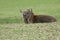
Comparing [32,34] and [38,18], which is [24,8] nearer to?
[38,18]

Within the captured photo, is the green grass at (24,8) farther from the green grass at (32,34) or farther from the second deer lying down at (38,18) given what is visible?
the green grass at (32,34)

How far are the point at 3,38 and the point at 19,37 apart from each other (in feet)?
1.29

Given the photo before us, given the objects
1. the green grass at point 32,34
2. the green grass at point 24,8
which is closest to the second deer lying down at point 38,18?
the green grass at point 24,8

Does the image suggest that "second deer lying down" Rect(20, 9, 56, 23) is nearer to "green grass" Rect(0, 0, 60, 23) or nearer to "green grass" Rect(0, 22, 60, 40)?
"green grass" Rect(0, 0, 60, 23)

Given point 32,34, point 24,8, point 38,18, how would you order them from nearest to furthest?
point 32,34 < point 38,18 < point 24,8

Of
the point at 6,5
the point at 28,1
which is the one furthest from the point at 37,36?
the point at 28,1

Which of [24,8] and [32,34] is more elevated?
[32,34]

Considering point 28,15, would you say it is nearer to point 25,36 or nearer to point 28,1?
point 25,36

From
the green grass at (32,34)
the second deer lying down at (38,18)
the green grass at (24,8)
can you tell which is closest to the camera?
the green grass at (32,34)

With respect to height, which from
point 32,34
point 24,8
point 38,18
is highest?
point 32,34

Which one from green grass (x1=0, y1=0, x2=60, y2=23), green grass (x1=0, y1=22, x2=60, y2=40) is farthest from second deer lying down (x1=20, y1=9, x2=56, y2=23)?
green grass (x1=0, y1=22, x2=60, y2=40)

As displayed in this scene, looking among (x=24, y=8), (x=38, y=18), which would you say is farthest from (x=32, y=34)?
(x=24, y=8)

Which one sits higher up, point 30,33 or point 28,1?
point 30,33

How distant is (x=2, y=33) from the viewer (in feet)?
26.6
